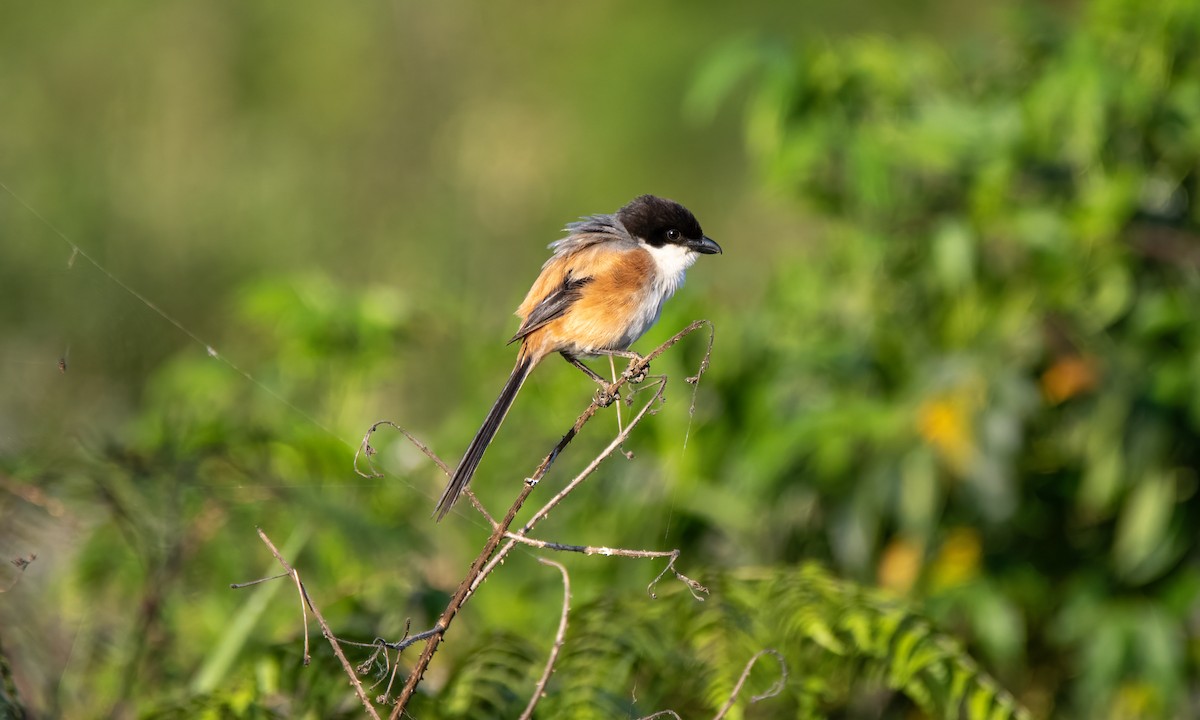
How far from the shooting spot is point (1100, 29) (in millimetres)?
4152

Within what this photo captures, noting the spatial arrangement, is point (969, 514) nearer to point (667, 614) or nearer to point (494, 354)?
point (667, 614)

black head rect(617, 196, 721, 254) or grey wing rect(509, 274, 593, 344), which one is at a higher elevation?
black head rect(617, 196, 721, 254)

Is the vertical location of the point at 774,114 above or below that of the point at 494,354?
above

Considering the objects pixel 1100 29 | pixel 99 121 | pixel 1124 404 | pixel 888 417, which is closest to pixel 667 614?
pixel 888 417

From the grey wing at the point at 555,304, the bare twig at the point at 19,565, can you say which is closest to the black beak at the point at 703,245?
the grey wing at the point at 555,304

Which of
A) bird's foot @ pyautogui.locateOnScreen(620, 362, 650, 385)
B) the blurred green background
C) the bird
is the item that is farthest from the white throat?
the blurred green background

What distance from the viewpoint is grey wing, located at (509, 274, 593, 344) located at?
9.01 ft

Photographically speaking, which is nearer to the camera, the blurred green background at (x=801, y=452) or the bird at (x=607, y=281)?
the bird at (x=607, y=281)

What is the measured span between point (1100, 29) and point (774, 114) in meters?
1.11

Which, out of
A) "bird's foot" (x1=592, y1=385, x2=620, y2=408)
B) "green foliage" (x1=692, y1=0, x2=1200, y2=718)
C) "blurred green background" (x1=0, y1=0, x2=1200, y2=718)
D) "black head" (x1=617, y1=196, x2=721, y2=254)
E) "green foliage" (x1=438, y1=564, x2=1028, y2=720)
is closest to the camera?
"bird's foot" (x1=592, y1=385, x2=620, y2=408)

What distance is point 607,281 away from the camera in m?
2.84

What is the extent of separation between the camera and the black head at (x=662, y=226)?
110 inches

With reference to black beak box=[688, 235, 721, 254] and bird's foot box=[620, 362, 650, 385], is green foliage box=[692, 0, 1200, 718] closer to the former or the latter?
black beak box=[688, 235, 721, 254]

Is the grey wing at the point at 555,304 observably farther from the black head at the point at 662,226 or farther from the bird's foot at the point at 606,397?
the bird's foot at the point at 606,397
